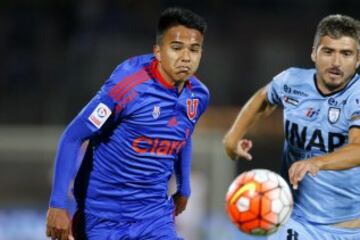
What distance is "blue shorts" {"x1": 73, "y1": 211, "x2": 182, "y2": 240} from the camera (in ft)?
16.6

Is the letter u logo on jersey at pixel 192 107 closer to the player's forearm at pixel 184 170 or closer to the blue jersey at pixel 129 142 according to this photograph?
the blue jersey at pixel 129 142

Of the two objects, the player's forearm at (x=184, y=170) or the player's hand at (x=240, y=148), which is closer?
the player's forearm at (x=184, y=170)

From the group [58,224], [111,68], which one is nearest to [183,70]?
[58,224]

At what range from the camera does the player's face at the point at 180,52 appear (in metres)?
5.00

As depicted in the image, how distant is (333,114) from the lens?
16.8 ft

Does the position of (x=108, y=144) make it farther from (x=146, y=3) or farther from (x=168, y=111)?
(x=146, y=3)

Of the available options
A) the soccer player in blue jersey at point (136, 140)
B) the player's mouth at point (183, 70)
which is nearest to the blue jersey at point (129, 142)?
the soccer player in blue jersey at point (136, 140)

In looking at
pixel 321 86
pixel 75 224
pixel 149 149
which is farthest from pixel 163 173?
pixel 321 86

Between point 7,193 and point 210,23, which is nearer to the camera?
point 7,193

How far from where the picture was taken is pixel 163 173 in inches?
205

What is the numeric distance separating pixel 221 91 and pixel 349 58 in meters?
6.34

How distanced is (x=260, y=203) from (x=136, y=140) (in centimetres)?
85

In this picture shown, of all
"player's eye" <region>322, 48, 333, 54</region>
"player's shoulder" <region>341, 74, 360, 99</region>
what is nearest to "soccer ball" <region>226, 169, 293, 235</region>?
"player's shoulder" <region>341, 74, 360, 99</region>

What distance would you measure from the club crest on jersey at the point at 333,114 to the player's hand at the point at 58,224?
1.70 metres
